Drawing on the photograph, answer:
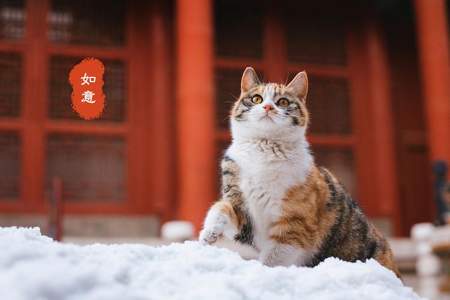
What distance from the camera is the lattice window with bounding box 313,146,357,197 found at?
24.0ft

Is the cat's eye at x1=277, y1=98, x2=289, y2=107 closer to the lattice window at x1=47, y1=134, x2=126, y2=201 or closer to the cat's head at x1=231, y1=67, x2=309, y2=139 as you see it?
the cat's head at x1=231, y1=67, x2=309, y2=139

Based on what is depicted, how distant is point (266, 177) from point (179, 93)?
15.3 feet

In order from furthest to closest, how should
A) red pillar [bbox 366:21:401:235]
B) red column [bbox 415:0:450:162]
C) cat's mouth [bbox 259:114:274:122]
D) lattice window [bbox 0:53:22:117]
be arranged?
red pillar [bbox 366:21:401:235] → red column [bbox 415:0:450:162] → lattice window [bbox 0:53:22:117] → cat's mouth [bbox 259:114:274:122]

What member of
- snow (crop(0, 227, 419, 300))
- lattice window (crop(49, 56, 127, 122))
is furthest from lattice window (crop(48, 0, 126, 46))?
snow (crop(0, 227, 419, 300))

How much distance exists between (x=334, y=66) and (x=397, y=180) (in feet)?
6.84

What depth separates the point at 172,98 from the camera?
22.8ft

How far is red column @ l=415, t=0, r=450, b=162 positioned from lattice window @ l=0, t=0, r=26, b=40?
14.9 ft

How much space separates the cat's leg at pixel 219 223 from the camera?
1.59 m

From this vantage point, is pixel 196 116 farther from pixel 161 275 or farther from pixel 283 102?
pixel 161 275

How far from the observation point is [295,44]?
741 centimetres

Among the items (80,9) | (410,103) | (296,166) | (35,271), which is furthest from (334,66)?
(35,271)

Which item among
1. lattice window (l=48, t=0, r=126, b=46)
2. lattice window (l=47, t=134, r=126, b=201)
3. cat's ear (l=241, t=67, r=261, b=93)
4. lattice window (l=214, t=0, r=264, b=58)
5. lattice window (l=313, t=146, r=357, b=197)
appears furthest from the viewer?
lattice window (l=313, t=146, r=357, b=197)

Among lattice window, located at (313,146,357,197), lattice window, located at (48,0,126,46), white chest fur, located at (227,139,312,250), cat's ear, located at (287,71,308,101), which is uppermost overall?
lattice window, located at (48,0,126,46)

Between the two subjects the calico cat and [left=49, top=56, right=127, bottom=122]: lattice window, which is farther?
[left=49, top=56, right=127, bottom=122]: lattice window
